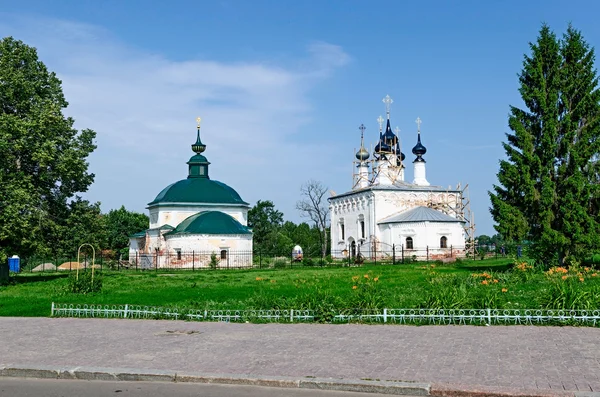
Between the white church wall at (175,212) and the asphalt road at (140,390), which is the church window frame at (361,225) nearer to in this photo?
the white church wall at (175,212)

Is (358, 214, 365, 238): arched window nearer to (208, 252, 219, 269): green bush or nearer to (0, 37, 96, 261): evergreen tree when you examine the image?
(208, 252, 219, 269): green bush

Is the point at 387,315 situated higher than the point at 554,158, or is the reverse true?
the point at 554,158

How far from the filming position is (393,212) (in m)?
50.0

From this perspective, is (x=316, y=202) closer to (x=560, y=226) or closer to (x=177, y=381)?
(x=560, y=226)

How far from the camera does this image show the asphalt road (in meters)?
6.66

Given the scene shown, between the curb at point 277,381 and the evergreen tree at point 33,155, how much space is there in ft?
57.9

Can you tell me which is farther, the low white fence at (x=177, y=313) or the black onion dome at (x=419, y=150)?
the black onion dome at (x=419, y=150)

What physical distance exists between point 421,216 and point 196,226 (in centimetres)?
1739

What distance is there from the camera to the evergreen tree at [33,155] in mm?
24297

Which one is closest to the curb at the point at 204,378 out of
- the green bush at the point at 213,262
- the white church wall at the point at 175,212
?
the green bush at the point at 213,262

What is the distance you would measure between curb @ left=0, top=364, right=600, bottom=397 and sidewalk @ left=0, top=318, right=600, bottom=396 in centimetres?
3

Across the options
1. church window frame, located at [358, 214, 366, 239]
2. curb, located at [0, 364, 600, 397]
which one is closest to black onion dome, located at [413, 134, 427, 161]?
church window frame, located at [358, 214, 366, 239]

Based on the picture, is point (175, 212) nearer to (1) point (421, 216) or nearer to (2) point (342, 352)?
(1) point (421, 216)

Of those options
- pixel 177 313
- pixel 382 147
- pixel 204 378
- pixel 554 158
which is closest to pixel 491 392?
pixel 204 378
